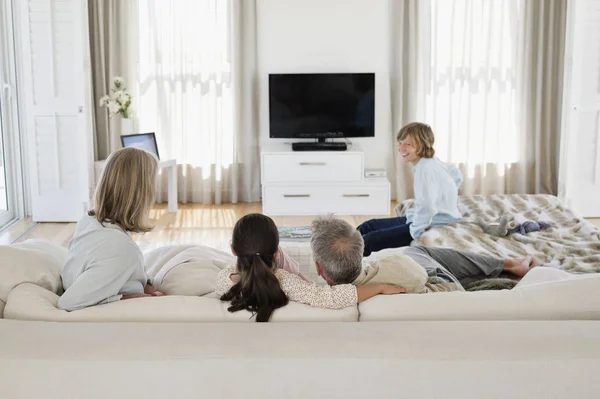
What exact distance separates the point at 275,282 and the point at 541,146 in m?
5.43

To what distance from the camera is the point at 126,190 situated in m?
2.29

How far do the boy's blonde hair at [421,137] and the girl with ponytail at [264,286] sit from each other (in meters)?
2.06

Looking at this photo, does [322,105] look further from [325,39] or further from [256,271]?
[256,271]

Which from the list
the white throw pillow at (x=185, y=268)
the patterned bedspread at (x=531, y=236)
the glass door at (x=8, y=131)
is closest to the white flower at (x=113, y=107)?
the glass door at (x=8, y=131)

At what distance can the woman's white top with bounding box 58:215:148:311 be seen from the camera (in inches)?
84.3

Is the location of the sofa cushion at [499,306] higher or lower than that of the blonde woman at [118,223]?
lower

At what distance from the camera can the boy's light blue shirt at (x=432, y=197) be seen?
4.20 m

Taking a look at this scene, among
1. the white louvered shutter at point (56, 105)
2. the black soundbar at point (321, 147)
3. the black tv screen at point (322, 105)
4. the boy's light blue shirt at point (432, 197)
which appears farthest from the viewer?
the black tv screen at point (322, 105)

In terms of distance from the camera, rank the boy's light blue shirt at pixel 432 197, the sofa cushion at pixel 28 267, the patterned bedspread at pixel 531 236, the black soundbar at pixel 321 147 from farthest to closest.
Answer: the black soundbar at pixel 321 147
the boy's light blue shirt at pixel 432 197
the patterned bedspread at pixel 531 236
the sofa cushion at pixel 28 267

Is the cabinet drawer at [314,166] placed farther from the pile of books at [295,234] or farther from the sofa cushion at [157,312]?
the sofa cushion at [157,312]

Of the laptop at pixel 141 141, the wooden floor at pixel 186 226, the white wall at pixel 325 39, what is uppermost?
the white wall at pixel 325 39

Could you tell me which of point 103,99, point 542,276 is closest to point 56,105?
point 103,99

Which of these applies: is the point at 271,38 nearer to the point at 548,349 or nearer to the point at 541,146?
the point at 541,146

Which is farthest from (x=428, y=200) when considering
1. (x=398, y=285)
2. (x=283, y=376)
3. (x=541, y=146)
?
(x=541, y=146)
